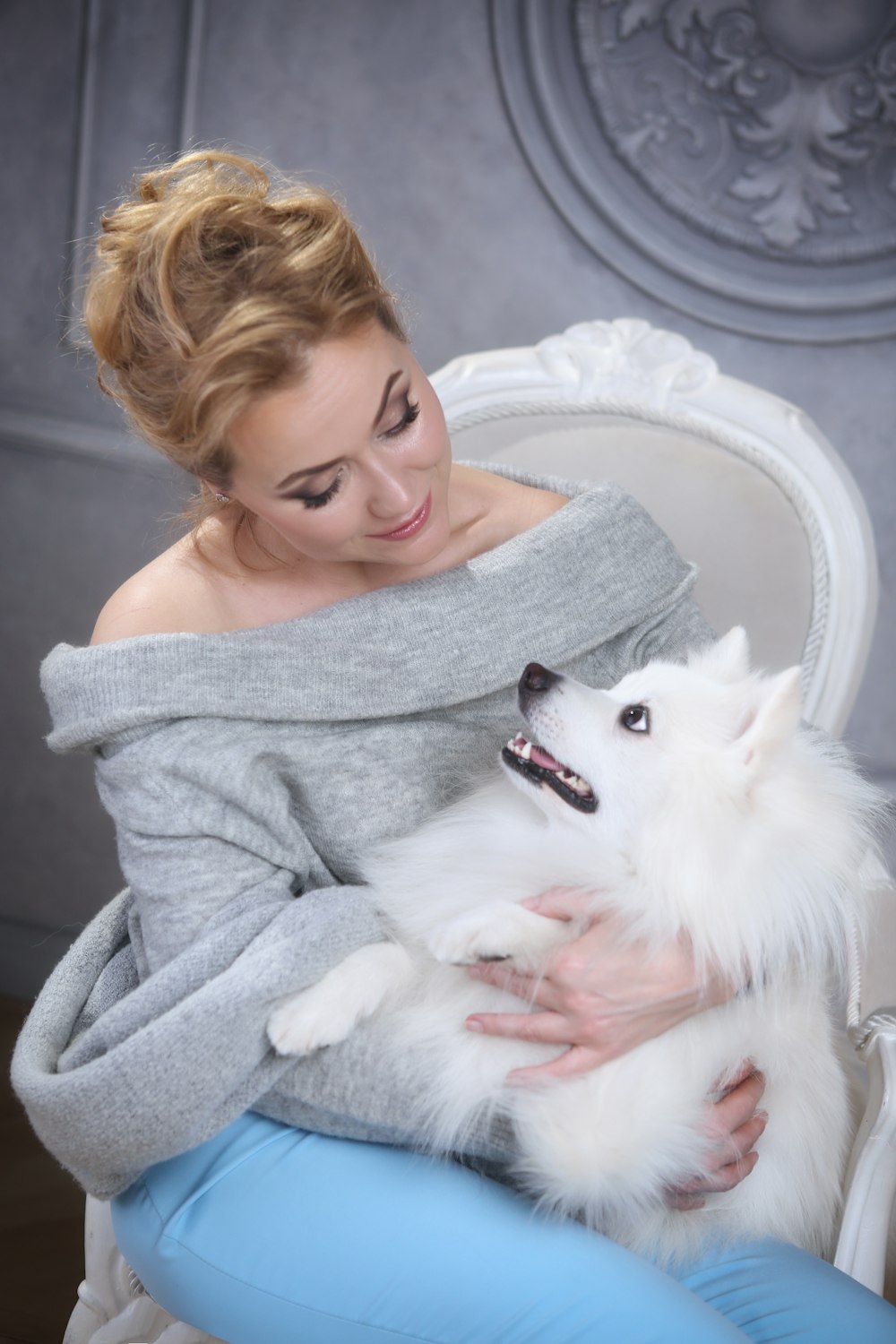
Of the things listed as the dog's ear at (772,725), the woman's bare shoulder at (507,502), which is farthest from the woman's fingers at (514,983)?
the woman's bare shoulder at (507,502)

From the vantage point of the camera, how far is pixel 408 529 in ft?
5.05

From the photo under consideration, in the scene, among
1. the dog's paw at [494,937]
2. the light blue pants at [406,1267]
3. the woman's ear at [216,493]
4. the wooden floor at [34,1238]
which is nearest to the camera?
the light blue pants at [406,1267]

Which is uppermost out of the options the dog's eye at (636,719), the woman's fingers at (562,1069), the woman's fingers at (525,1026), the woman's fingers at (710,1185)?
the dog's eye at (636,719)

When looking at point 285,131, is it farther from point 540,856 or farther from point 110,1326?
point 110,1326

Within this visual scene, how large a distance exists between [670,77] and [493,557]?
1.58 metres

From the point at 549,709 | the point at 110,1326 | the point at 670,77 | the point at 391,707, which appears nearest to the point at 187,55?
the point at 670,77

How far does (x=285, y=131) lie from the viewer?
9.36ft

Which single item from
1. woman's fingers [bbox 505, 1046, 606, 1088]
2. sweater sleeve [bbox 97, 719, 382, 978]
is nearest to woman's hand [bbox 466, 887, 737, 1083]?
woman's fingers [bbox 505, 1046, 606, 1088]

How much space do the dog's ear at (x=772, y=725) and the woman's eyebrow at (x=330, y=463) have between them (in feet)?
1.87

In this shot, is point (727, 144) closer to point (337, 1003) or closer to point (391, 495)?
point (391, 495)

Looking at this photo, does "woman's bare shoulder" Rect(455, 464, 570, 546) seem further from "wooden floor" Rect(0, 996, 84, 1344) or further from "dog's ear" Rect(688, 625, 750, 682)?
"wooden floor" Rect(0, 996, 84, 1344)

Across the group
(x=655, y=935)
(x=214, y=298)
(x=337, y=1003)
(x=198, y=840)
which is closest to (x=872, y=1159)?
(x=655, y=935)

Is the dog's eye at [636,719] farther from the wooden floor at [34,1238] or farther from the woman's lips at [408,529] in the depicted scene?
the wooden floor at [34,1238]

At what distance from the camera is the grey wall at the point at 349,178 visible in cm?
280
